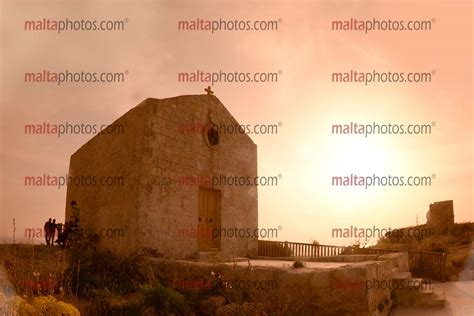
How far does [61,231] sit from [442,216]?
63.7 ft

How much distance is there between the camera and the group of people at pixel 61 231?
13.6 m

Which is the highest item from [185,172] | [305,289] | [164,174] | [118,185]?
[185,172]

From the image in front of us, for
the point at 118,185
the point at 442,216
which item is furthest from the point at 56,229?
the point at 442,216

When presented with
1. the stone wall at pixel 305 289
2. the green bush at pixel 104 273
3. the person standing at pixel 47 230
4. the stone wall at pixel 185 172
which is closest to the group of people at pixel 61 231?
the person standing at pixel 47 230

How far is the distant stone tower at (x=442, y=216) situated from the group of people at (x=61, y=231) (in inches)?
737

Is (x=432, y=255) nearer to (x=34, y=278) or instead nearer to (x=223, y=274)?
(x=223, y=274)

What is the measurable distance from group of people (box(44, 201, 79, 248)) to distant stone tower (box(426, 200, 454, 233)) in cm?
1872

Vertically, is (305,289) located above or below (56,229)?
below

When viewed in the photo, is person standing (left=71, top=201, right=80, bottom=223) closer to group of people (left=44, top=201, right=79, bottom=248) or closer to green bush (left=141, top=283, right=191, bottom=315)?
group of people (left=44, top=201, right=79, bottom=248)

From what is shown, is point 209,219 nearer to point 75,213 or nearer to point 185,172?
point 185,172

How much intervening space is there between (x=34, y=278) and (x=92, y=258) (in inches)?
87.4

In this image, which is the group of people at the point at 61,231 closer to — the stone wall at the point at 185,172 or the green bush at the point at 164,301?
the stone wall at the point at 185,172

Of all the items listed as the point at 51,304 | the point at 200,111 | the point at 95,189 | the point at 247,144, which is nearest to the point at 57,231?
the point at 95,189

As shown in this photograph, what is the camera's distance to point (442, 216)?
23766mm
